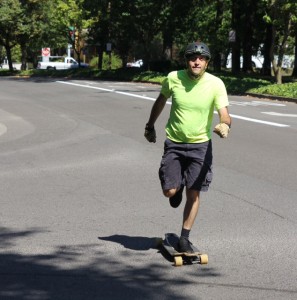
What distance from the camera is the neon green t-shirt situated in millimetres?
5328

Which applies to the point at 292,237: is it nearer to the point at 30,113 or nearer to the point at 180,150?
the point at 180,150

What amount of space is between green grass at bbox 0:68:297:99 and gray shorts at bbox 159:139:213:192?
20152 millimetres

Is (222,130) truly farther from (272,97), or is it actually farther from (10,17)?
(10,17)

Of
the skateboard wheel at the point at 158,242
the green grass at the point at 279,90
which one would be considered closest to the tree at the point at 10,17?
the green grass at the point at 279,90

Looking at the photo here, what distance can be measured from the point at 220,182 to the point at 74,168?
2.47 metres

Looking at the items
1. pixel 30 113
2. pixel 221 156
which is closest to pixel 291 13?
pixel 30 113

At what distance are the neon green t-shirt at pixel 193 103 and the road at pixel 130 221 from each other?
42.0 inches

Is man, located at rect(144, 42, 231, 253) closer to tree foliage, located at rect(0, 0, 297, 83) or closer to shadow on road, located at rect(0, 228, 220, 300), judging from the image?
shadow on road, located at rect(0, 228, 220, 300)

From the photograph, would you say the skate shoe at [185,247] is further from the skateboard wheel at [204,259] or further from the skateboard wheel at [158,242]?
the skateboard wheel at [158,242]

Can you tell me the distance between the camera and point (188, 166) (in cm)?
541

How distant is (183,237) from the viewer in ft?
17.8

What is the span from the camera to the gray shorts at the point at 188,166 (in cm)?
535

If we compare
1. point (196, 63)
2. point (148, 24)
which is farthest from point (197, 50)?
point (148, 24)

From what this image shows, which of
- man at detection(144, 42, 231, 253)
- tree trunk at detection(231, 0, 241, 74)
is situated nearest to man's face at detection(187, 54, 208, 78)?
man at detection(144, 42, 231, 253)
